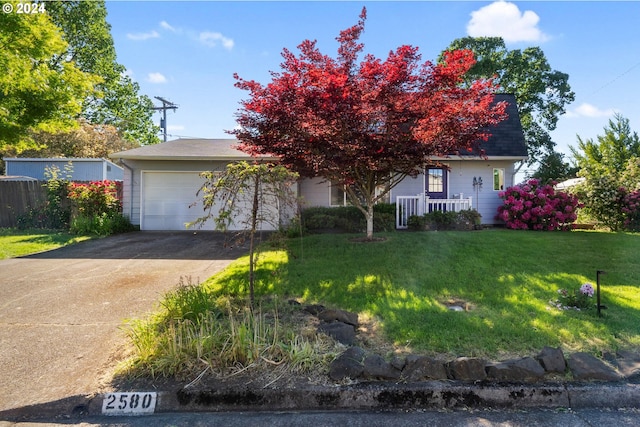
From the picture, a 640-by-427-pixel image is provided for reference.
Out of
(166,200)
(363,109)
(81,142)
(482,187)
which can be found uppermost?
(81,142)

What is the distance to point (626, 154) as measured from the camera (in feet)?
65.7

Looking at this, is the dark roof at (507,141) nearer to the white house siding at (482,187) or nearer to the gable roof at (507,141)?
the gable roof at (507,141)

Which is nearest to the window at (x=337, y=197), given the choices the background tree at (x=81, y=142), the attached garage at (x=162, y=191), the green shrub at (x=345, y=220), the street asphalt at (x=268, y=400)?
the green shrub at (x=345, y=220)

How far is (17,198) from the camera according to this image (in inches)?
527

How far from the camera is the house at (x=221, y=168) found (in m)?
12.6

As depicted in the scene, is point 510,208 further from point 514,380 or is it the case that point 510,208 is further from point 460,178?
point 514,380

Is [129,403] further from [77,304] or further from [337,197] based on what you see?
[337,197]

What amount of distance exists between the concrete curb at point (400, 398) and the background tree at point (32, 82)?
32.8 feet

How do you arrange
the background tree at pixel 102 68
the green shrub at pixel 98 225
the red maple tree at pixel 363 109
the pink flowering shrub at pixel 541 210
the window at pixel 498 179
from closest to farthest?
the red maple tree at pixel 363 109 → the pink flowering shrub at pixel 541 210 → the green shrub at pixel 98 225 → the window at pixel 498 179 → the background tree at pixel 102 68

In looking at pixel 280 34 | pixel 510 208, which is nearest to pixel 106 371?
pixel 280 34

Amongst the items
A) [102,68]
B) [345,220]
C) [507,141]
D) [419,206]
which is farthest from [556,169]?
[102,68]

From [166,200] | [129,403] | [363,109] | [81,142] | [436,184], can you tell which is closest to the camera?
[129,403]

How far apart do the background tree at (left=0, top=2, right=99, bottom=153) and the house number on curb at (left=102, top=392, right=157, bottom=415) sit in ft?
32.8

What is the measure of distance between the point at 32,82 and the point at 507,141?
14.7 meters
